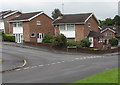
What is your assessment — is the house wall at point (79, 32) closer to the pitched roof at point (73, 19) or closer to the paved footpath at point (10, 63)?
the pitched roof at point (73, 19)

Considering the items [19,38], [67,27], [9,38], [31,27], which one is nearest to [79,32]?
[67,27]

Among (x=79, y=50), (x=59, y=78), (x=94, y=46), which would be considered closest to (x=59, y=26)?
(x=94, y=46)

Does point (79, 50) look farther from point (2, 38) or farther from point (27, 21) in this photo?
point (2, 38)

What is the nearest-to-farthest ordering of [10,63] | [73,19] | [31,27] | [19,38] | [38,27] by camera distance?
1. [10,63]
2. [31,27]
3. [73,19]
4. [38,27]
5. [19,38]

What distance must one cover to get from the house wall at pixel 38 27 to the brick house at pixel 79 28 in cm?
195

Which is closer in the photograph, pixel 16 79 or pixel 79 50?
pixel 16 79

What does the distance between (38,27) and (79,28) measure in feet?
26.8

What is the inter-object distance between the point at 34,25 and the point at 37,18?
5.20 feet

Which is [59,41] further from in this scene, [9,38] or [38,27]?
[9,38]

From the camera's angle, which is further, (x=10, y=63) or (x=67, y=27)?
(x=67, y=27)

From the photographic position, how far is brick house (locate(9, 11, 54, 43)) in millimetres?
42562

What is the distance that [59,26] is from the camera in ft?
145

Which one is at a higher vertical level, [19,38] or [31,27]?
[31,27]

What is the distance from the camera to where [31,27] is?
4256cm
